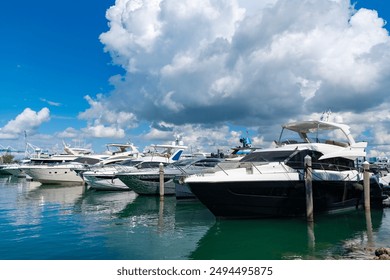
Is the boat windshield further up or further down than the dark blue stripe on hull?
further up

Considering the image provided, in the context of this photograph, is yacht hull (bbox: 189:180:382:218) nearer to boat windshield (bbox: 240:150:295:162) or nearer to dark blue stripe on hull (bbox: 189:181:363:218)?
dark blue stripe on hull (bbox: 189:181:363:218)

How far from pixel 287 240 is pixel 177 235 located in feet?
13.9

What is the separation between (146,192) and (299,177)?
1473cm

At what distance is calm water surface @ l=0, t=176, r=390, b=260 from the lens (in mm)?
11742

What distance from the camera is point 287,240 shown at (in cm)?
1338

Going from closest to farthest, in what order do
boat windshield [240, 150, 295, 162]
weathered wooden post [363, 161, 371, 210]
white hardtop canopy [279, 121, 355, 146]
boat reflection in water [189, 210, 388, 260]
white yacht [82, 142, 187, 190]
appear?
boat reflection in water [189, 210, 388, 260] < boat windshield [240, 150, 295, 162] < weathered wooden post [363, 161, 371, 210] < white hardtop canopy [279, 121, 355, 146] < white yacht [82, 142, 187, 190]

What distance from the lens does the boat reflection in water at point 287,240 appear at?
11648 millimetres

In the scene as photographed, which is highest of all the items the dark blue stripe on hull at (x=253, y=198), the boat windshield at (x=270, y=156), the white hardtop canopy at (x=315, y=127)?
the white hardtop canopy at (x=315, y=127)

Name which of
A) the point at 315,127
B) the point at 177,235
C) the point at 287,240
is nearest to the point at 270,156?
the point at 315,127

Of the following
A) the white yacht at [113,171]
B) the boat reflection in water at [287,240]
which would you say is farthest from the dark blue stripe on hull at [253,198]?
the white yacht at [113,171]

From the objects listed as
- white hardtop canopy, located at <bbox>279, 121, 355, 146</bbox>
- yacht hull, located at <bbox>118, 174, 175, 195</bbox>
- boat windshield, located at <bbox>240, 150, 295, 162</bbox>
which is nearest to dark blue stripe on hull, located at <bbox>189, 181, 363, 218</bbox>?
boat windshield, located at <bbox>240, 150, 295, 162</bbox>

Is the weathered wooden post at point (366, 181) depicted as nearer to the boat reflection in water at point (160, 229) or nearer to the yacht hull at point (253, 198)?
the yacht hull at point (253, 198)

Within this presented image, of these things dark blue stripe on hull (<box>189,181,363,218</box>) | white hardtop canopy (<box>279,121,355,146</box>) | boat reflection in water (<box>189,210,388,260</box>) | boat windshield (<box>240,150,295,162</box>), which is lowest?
boat reflection in water (<box>189,210,388,260</box>)

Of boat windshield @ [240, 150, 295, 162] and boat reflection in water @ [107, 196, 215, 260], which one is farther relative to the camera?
boat windshield @ [240, 150, 295, 162]
